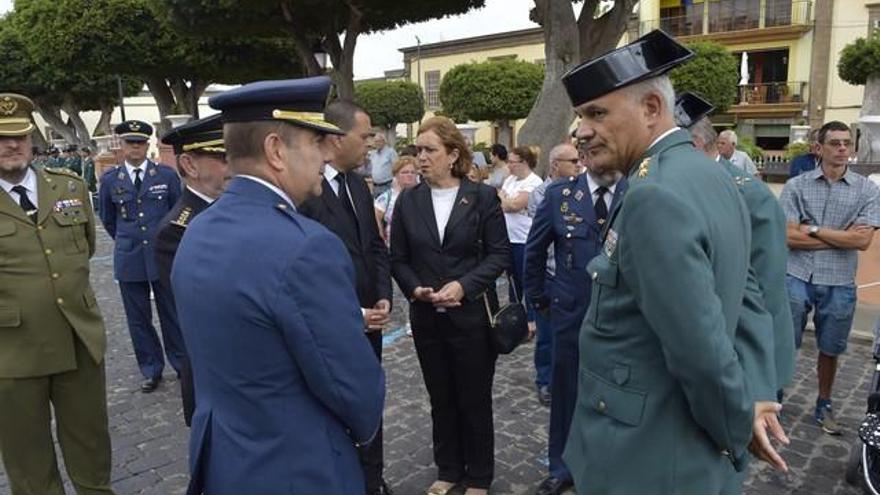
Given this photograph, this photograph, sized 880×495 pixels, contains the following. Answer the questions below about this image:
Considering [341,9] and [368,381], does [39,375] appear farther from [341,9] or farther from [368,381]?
[341,9]

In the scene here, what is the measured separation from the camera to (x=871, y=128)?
47.1 feet

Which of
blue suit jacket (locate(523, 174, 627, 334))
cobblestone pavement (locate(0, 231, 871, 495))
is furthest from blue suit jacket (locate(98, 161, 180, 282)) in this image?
blue suit jacket (locate(523, 174, 627, 334))

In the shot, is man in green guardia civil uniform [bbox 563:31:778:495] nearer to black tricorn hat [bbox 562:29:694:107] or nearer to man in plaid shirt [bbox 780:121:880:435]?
black tricorn hat [bbox 562:29:694:107]

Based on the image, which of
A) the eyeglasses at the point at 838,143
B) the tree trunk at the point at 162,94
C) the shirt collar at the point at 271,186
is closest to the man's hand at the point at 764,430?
the shirt collar at the point at 271,186

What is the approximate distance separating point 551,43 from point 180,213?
10017 mm

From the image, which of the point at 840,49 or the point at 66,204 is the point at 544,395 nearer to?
the point at 66,204

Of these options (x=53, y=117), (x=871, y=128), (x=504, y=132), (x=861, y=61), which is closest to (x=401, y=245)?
(x=871, y=128)

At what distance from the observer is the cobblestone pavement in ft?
13.1

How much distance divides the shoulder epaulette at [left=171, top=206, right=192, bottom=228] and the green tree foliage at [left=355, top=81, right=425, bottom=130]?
37998 millimetres

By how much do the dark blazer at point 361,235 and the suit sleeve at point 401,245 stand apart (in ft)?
0.30

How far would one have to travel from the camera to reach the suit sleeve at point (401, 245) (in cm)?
379

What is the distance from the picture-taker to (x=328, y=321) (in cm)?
170

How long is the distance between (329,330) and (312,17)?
1498 centimetres

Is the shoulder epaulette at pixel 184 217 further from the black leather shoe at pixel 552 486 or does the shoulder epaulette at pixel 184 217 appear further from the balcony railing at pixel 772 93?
the balcony railing at pixel 772 93
